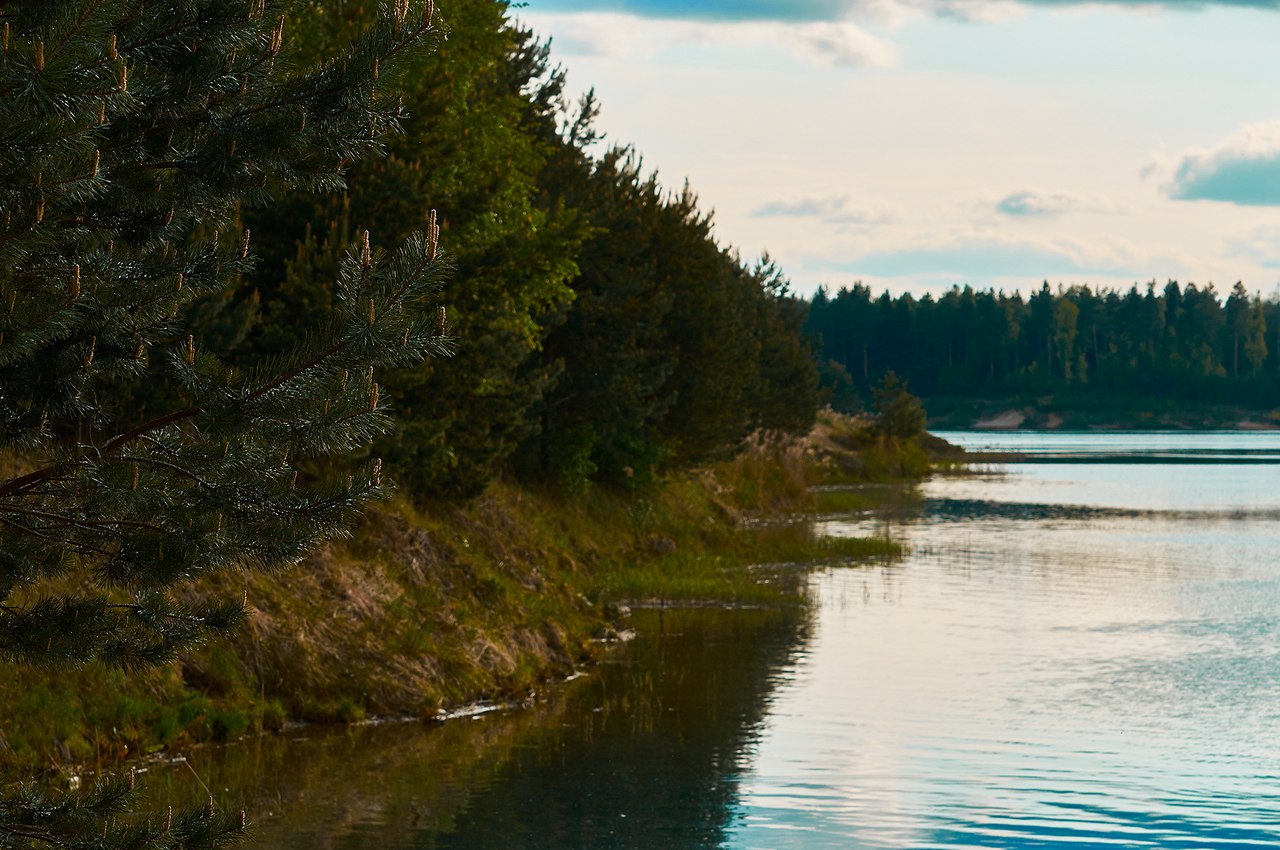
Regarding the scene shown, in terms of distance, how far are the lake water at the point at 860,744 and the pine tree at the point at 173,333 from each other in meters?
5.21

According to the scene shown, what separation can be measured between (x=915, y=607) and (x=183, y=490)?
22198mm

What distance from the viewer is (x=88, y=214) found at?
8.01m

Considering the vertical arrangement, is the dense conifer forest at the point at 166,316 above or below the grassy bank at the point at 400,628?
above

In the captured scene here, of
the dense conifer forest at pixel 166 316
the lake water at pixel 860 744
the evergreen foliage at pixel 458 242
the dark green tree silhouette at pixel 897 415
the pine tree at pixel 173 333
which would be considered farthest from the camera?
the dark green tree silhouette at pixel 897 415

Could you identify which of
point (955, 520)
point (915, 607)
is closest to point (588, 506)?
point (915, 607)

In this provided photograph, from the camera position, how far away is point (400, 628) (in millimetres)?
18516

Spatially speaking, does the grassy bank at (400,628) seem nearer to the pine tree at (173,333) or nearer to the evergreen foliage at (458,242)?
the evergreen foliage at (458,242)

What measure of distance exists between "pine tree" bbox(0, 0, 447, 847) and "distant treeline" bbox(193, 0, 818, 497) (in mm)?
3078

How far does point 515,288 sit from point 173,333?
1767 centimetres

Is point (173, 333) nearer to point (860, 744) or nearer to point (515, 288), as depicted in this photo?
point (860, 744)

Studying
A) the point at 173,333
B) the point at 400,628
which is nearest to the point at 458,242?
the point at 400,628

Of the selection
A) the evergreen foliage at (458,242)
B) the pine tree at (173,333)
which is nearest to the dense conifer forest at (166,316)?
the pine tree at (173,333)

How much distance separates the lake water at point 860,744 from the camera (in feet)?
44.9

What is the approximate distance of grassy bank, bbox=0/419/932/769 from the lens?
47.6 ft
